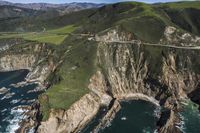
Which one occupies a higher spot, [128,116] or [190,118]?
[190,118]

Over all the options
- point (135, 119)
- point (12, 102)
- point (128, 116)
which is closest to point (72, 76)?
point (12, 102)

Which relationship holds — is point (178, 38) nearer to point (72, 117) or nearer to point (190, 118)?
point (190, 118)

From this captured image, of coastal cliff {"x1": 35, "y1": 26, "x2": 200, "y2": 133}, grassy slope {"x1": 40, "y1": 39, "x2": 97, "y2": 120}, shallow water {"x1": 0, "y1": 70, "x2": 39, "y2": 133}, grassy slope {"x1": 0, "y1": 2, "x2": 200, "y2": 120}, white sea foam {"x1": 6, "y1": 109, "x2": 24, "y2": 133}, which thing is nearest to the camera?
white sea foam {"x1": 6, "y1": 109, "x2": 24, "y2": 133}

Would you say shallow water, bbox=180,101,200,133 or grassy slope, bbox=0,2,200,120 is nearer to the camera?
shallow water, bbox=180,101,200,133

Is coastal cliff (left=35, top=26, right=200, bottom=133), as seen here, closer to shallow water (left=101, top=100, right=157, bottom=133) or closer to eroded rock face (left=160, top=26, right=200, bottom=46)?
shallow water (left=101, top=100, right=157, bottom=133)

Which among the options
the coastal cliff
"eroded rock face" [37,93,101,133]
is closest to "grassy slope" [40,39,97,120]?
"eroded rock face" [37,93,101,133]

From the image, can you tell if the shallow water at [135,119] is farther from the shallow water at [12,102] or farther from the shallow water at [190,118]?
the shallow water at [12,102]

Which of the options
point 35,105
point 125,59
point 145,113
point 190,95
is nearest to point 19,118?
point 35,105

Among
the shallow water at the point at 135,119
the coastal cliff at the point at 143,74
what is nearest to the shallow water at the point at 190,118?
the coastal cliff at the point at 143,74
